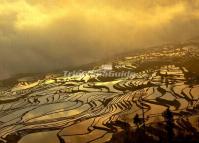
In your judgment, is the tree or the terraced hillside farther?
the terraced hillside

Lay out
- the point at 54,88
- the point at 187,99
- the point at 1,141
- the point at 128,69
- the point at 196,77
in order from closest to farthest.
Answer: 1. the point at 1,141
2. the point at 187,99
3. the point at 196,77
4. the point at 54,88
5. the point at 128,69

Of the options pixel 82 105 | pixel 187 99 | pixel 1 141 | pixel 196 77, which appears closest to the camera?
pixel 1 141

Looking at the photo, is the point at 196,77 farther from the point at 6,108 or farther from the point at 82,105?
the point at 6,108

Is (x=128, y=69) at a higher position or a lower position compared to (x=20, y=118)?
higher

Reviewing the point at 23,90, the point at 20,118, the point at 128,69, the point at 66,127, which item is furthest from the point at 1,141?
the point at 128,69

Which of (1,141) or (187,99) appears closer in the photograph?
(1,141)

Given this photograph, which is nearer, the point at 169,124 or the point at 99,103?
the point at 169,124

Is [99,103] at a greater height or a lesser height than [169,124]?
greater

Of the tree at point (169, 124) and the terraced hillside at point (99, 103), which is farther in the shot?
the terraced hillside at point (99, 103)
